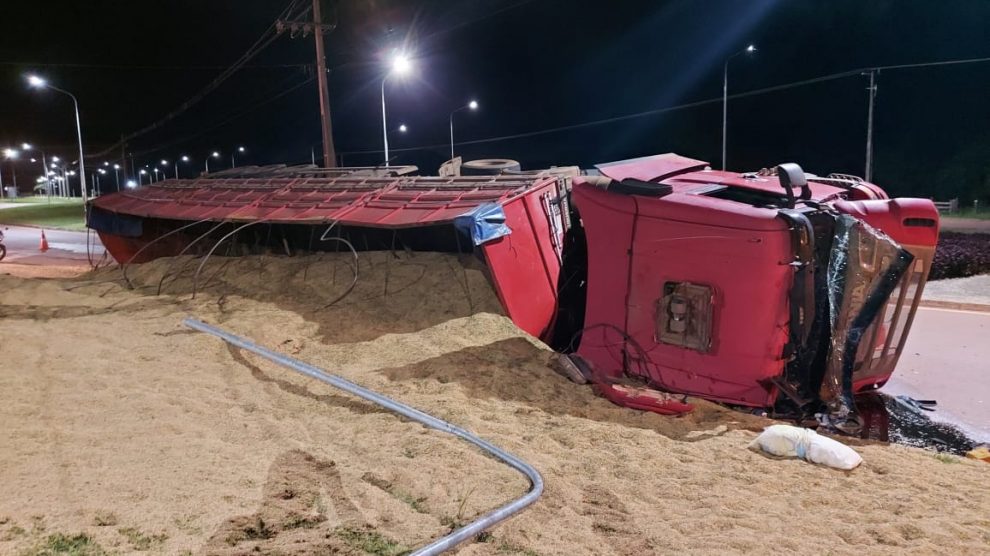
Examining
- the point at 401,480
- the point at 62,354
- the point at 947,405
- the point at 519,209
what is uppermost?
the point at 519,209

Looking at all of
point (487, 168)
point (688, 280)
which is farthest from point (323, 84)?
point (688, 280)

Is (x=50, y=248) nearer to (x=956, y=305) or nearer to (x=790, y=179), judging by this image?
(x=790, y=179)

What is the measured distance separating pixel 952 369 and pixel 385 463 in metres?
6.79

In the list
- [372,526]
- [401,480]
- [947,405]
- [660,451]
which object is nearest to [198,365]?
[401,480]

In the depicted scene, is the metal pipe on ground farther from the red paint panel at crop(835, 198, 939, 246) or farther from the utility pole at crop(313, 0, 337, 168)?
the utility pole at crop(313, 0, 337, 168)

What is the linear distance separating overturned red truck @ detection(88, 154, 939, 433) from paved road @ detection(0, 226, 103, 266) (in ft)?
46.6

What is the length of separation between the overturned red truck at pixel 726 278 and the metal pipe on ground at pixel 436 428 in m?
1.66

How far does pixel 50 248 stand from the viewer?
20531 mm

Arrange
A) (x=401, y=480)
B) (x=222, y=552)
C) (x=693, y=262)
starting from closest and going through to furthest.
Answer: (x=222, y=552), (x=401, y=480), (x=693, y=262)

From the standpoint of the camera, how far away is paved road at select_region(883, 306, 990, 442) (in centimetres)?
614

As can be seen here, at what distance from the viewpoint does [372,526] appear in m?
3.22

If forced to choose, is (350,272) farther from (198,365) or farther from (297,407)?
(297,407)

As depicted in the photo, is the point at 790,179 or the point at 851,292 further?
the point at 790,179

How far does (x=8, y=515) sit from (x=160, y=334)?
150 inches
